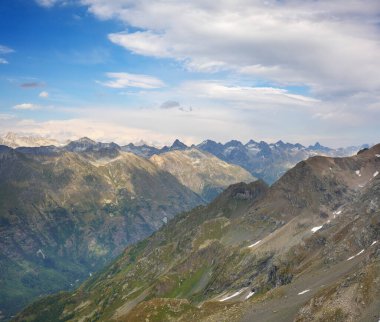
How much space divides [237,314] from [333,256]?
63008mm

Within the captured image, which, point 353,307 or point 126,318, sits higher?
point 353,307

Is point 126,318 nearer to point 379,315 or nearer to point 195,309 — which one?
point 195,309

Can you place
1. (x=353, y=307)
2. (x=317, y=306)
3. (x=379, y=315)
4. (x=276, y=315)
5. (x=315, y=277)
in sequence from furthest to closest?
1. (x=315, y=277)
2. (x=276, y=315)
3. (x=317, y=306)
4. (x=353, y=307)
5. (x=379, y=315)

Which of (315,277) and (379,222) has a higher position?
(379,222)

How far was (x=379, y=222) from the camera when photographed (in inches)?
7382

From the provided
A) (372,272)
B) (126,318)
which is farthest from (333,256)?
(126,318)

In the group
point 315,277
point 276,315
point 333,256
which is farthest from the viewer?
point 333,256

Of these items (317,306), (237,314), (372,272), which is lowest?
(237,314)

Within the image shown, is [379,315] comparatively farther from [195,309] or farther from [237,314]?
[195,309]

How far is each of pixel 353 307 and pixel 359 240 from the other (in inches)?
3356

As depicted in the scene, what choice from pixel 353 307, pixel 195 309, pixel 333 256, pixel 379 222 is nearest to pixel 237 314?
pixel 195 309

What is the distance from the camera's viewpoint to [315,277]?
160 m

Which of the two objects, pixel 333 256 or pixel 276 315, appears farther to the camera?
pixel 333 256

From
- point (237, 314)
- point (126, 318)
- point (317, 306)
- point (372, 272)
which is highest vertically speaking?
point (372, 272)
